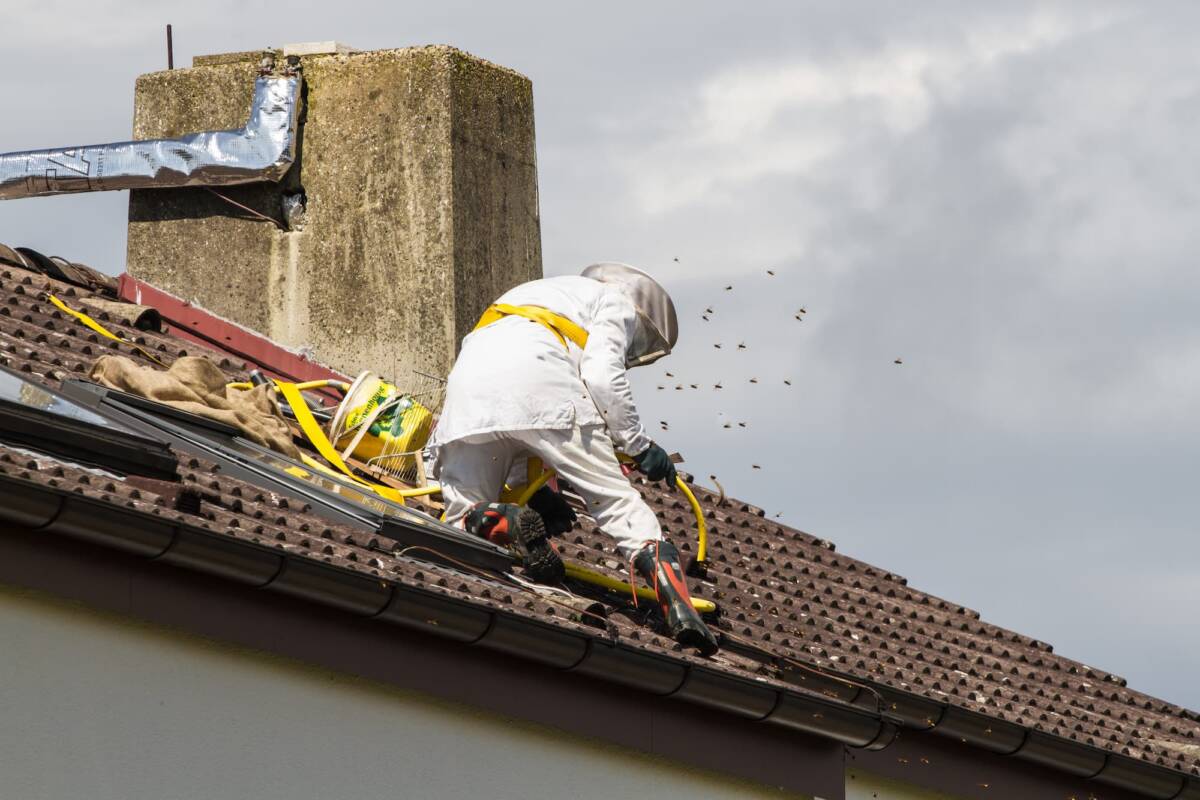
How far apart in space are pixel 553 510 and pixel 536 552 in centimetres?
96

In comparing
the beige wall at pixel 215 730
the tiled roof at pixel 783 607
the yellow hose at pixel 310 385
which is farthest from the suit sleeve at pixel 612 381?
the yellow hose at pixel 310 385

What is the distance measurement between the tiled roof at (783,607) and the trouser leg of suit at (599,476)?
0.37 metres

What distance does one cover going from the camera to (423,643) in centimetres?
794

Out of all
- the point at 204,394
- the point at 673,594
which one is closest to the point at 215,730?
the point at 673,594

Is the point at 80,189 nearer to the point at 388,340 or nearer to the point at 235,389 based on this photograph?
the point at 388,340

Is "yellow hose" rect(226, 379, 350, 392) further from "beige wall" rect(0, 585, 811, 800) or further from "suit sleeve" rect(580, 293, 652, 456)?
"beige wall" rect(0, 585, 811, 800)

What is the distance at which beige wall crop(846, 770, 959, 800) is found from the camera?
1010 centimetres

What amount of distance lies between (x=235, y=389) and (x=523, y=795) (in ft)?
11.0

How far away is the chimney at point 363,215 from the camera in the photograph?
14.0m

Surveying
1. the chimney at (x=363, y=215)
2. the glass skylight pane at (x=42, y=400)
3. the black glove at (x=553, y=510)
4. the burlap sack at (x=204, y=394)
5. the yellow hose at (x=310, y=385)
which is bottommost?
the black glove at (x=553, y=510)

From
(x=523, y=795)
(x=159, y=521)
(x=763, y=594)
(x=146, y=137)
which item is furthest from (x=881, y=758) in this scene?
(x=146, y=137)

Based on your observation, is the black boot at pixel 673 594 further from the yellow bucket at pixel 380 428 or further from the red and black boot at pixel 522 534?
the yellow bucket at pixel 380 428

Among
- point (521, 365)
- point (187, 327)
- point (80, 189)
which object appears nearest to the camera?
point (521, 365)

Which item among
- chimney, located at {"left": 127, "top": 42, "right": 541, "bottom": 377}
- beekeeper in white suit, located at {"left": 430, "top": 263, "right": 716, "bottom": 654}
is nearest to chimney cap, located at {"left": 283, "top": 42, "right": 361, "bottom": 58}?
chimney, located at {"left": 127, "top": 42, "right": 541, "bottom": 377}
